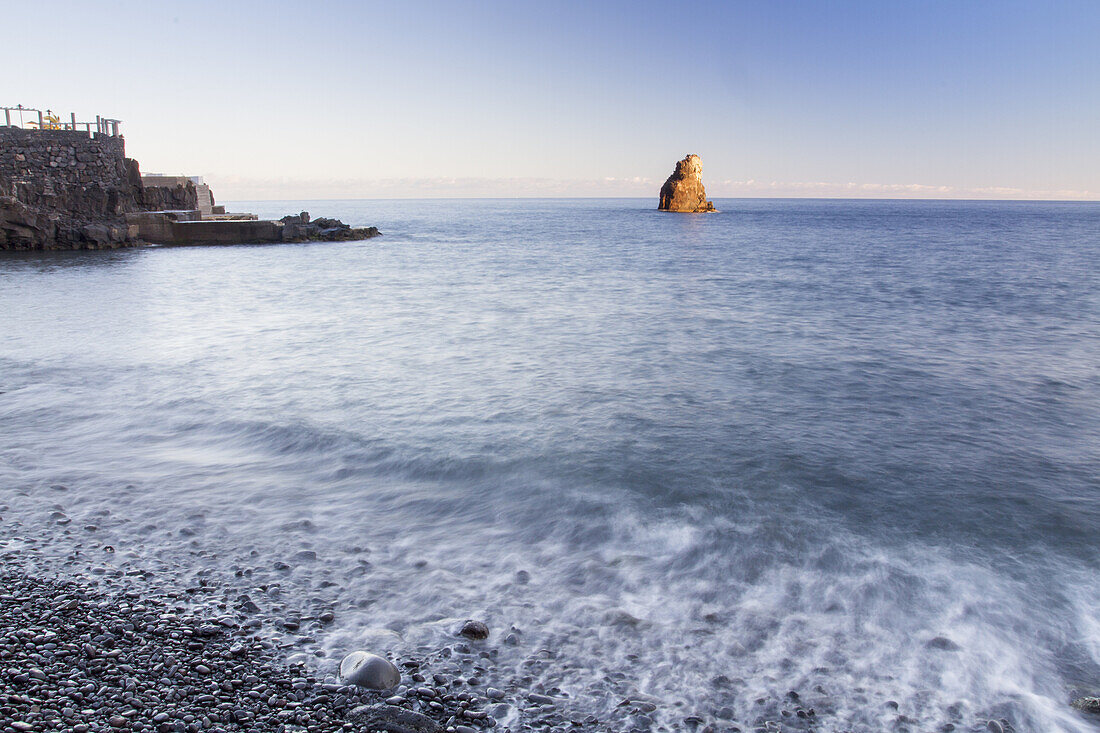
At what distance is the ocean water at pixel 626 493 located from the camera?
400 centimetres

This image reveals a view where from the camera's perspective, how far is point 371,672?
11.7ft

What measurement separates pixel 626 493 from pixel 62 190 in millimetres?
37425

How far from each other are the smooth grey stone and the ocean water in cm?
20

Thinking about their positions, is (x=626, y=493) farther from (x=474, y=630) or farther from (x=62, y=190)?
(x=62, y=190)

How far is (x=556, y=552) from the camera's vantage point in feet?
17.6

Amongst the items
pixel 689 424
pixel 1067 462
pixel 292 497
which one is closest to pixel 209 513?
pixel 292 497

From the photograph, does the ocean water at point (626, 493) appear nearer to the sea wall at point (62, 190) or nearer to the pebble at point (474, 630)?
the pebble at point (474, 630)

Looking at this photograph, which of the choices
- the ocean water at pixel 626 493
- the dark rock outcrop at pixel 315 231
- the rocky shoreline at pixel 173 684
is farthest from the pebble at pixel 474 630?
the dark rock outcrop at pixel 315 231

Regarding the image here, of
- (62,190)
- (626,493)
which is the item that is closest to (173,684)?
(626,493)

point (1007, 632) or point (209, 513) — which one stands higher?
point (209, 513)

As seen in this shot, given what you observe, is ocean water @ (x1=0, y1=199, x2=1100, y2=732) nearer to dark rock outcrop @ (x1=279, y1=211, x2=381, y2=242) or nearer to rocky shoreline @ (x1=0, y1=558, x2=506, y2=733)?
rocky shoreline @ (x1=0, y1=558, x2=506, y2=733)

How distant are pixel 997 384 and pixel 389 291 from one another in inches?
672

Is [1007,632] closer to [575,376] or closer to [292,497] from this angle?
[292,497]

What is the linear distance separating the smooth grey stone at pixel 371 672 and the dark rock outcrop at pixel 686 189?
106 m
